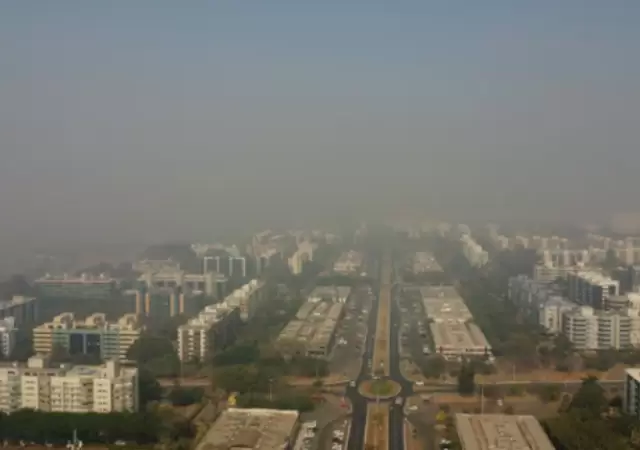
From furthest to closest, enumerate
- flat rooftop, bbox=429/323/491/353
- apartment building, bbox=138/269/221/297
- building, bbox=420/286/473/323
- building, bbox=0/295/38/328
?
apartment building, bbox=138/269/221/297 → building, bbox=420/286/473/323 → building, bbox=0/295/38/328 → flat rooftop, bbox=429/323/491/353

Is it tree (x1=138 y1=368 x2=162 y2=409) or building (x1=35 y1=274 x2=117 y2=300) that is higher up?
building (x1=35 y1=274 x2=117 y2=300)

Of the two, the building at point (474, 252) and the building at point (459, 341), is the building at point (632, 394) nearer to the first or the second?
the building at point (459, 341)

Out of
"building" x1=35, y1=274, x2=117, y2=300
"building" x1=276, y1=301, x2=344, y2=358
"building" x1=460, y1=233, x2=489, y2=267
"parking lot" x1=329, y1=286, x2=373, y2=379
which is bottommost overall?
"parking lot" x1=329, y1=286, x2=373, y2=379

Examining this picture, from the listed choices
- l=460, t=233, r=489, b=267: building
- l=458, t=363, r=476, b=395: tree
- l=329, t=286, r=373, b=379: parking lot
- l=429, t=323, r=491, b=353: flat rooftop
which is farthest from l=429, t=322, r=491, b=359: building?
l=460, t=233, r=489, b=267: building

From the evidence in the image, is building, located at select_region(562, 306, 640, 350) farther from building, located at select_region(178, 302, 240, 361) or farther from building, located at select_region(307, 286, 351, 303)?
building, located at select_region(178, 302, 240, 361)

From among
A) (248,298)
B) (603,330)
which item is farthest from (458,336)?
(248,298)

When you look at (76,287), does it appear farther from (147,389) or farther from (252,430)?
(252,430)

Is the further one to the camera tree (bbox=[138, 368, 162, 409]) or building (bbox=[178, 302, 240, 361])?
building (bbox=[178, 302, 240, 361])
